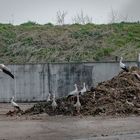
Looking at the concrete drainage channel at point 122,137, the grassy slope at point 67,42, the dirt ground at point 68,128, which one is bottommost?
the concrete drainage channel at point 122,137

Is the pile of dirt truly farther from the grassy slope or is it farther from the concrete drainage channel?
the grassy slope

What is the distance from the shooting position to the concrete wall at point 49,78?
32.6 m

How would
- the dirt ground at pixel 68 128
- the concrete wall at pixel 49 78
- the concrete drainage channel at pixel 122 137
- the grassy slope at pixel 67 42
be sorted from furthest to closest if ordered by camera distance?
the grassy slope at pixel 67 42
the concrete wall at pixel 49 78
the dirt ground at pixel 68 128
the concrete drainage channel at pixel 122 137

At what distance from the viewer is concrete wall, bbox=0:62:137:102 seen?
3262cm

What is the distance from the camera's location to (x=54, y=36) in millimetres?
47906

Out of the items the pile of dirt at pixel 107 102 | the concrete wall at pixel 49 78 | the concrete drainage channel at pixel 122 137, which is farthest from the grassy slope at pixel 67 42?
the concrete drainage channel at pixel 122 137

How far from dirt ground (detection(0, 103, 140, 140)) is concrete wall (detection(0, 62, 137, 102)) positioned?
1041 centimetres

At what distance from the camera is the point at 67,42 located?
45.9 metres

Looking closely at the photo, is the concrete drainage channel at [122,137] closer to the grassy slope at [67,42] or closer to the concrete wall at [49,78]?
→ the concrete wall at [49,78]

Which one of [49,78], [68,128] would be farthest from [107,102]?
[49,78]

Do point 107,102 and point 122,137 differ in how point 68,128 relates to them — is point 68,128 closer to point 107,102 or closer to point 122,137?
point 122,137

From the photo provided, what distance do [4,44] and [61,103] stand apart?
79.7 feet

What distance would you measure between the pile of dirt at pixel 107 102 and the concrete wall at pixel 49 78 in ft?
28.4

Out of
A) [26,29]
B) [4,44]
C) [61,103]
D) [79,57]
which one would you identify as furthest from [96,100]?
[26,29]
